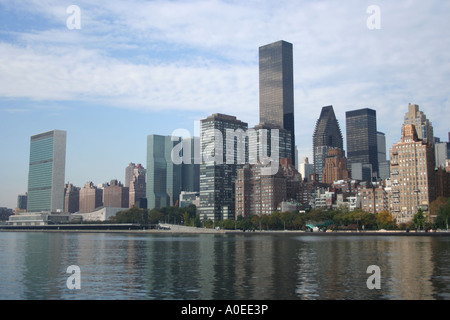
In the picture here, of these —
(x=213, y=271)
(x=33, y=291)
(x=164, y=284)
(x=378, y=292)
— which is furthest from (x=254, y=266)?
(x=33, y=291)

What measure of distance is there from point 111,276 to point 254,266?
2250cm

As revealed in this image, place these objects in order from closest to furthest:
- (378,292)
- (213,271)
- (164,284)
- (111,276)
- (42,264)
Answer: (378,292) < (164,284) < (111,276) < (213,271) < (42,264)

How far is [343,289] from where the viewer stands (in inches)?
2068

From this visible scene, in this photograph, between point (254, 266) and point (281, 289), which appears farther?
point (254, 266)

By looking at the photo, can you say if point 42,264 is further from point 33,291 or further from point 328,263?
point 328,263
